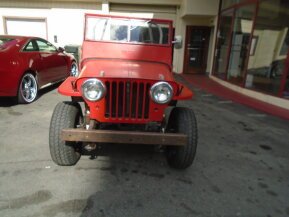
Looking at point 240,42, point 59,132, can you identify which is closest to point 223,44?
point 240,42

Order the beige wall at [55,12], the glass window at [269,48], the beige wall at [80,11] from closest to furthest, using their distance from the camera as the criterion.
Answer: the glass window at [269,48], the beige wall at [80,11], the beige wall at [55,12]

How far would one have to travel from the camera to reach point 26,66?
5508mm

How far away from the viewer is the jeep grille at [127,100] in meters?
2.83

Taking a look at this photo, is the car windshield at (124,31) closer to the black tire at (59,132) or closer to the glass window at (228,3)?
the black tire at (59,132)

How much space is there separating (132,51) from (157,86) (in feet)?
3.99

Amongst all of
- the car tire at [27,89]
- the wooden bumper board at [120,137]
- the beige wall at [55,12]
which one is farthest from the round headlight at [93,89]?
the beige wall at [55,12]

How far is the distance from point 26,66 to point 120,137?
12.3 ft

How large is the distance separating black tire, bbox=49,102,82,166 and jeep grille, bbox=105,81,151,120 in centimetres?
47

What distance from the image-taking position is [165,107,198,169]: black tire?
303 cm

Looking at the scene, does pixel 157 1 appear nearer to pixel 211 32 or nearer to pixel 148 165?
pixel 211 32

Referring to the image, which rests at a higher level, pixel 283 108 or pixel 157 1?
pixel 157 1

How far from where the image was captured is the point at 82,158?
11.3 feet

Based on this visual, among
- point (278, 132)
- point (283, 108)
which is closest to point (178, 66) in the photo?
point (283, 108)

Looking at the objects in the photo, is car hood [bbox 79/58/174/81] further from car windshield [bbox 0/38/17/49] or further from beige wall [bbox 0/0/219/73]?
beige wall [bbox 0/0/219/73]
